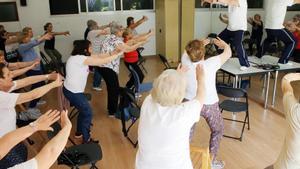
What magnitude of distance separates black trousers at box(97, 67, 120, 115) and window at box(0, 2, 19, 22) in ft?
14.4

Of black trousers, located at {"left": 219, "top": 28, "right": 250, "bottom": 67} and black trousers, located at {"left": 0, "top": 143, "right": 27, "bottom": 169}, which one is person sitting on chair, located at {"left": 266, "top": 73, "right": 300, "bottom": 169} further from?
black trousers, located at {"left": 219, "top": 28, "right": 250, "bottom": 67}

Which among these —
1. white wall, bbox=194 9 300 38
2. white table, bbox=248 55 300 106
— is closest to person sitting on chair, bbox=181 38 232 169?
white table, bbox=248 55 300 106

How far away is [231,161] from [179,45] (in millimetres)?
5481

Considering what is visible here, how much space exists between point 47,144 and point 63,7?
725 cm

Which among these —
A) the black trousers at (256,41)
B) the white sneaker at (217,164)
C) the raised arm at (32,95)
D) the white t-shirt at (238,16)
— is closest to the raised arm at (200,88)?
the raised arm at (32,95)

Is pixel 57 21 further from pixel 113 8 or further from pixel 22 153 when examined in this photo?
pixel 22 153

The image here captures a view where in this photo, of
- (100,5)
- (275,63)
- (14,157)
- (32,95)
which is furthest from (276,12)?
(100,5)

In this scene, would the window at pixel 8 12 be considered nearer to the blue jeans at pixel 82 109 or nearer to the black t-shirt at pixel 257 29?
the blue jeans at pixel 82 109

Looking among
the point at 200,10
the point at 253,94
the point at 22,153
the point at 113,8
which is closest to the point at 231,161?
the point at 22,153

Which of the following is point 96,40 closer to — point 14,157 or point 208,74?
point 208,74

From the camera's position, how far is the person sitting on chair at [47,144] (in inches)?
55.4

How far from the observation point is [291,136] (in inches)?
76.0

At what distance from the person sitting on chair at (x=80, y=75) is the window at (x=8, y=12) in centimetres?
516

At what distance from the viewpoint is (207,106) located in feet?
9.20
